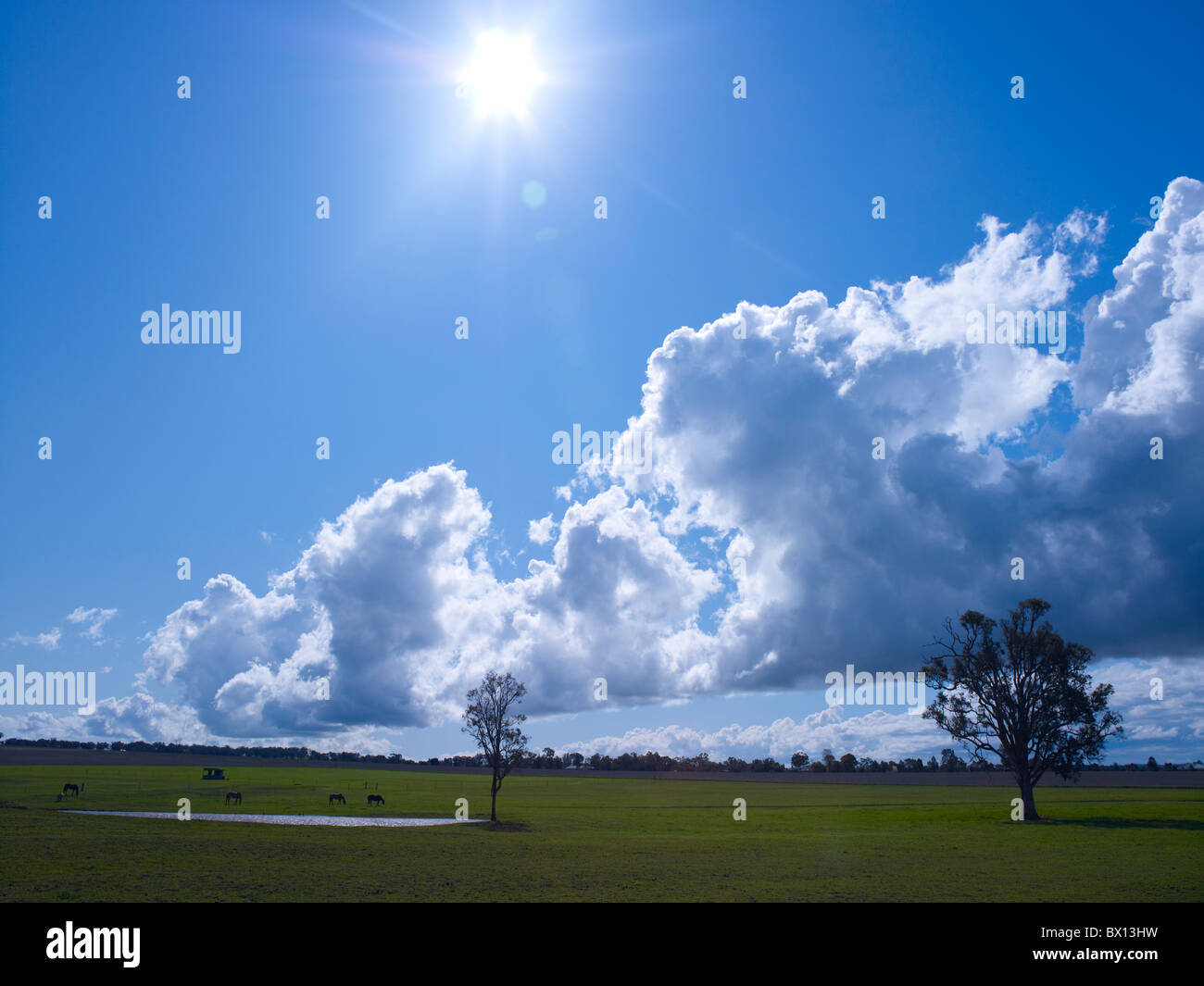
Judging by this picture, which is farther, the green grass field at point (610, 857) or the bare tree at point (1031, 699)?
the bare tree at point (1031, 699)

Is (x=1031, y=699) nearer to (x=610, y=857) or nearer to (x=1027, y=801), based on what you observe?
(x=1027, y=801)

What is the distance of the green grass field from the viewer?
2211cm

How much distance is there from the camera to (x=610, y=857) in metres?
31.5

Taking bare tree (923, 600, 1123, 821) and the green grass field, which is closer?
the green grass field

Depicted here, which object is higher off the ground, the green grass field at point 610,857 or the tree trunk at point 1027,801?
the green grass field at point 610,857

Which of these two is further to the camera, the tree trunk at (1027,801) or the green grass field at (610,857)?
the tree trunk at (1027,801)

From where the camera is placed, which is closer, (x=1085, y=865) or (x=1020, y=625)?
(x=1085, y=865)

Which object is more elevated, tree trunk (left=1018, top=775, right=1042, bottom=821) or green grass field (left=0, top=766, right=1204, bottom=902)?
green grass field (left=0, top=766, right=1204, bottom=902)

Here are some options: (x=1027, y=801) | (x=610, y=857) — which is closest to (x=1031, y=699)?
(x=1027, y=801)

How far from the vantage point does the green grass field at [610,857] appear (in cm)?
2211

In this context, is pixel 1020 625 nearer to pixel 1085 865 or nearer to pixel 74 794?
pixel 1085 865
